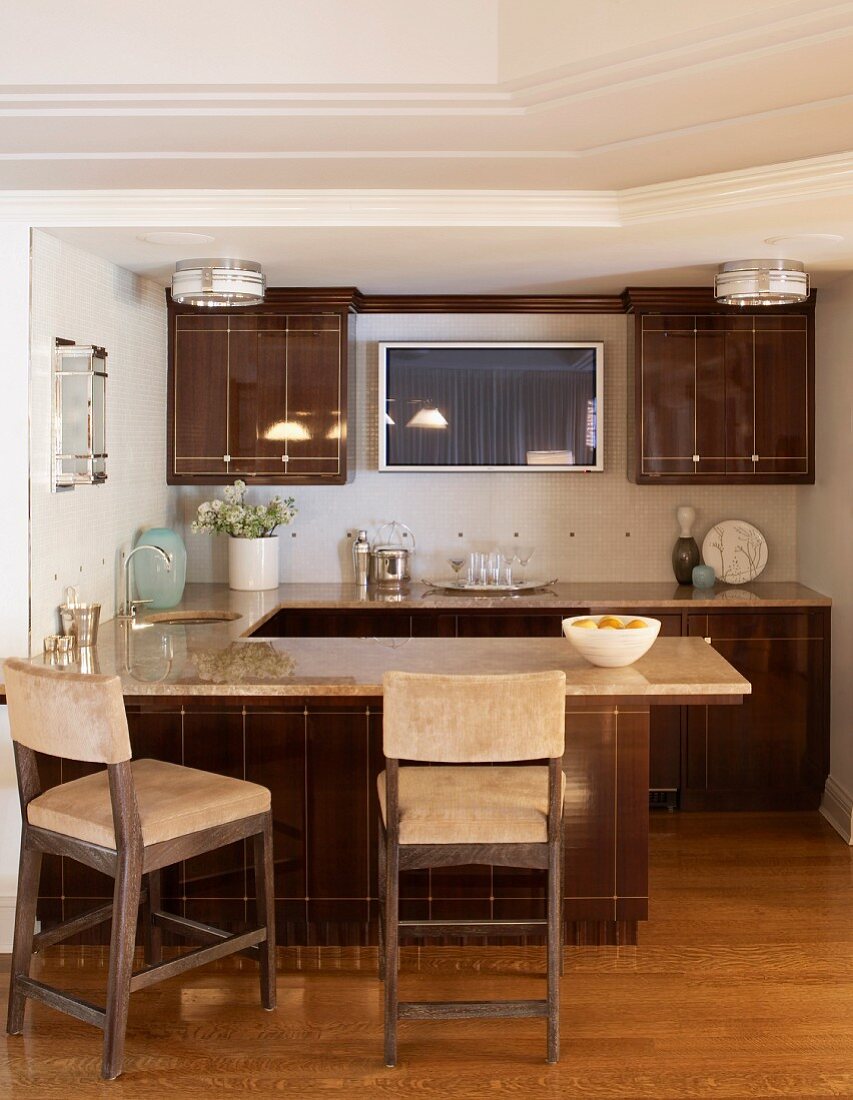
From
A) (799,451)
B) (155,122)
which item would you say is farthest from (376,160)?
(799,451)

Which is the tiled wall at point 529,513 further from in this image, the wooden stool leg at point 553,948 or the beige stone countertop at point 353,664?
the wooden stool leg at point 553,948

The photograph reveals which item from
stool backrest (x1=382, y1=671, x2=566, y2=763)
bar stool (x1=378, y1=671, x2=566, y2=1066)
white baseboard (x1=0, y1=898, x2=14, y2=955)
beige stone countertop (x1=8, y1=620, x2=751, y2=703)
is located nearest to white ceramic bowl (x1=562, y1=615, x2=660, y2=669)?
beige stone countertop (x1=8, y1=620, x2=751, y2=703)

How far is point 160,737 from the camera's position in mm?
3672

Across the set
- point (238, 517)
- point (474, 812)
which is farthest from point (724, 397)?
point (474, 812)

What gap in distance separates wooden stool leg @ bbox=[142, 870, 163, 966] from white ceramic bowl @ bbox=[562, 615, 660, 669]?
1.45 meters

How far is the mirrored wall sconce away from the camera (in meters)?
3.95

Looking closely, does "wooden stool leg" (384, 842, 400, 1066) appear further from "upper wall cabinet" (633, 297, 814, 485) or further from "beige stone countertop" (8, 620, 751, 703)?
"upper wall cabinet" (633, 297, 814, 485)

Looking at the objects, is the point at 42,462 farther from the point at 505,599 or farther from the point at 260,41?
the point at 505,599

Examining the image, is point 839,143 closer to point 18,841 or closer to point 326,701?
point 326,701

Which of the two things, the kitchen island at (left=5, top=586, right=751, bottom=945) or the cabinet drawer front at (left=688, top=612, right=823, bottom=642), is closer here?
the kitchen island at (left=5, top=586, right=751, bottom=945)

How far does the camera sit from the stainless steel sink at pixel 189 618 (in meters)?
4.77

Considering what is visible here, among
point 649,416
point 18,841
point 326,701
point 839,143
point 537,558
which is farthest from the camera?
point 537,558

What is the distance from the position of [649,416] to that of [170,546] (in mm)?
2232

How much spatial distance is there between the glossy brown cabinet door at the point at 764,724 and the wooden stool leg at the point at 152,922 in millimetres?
2585
